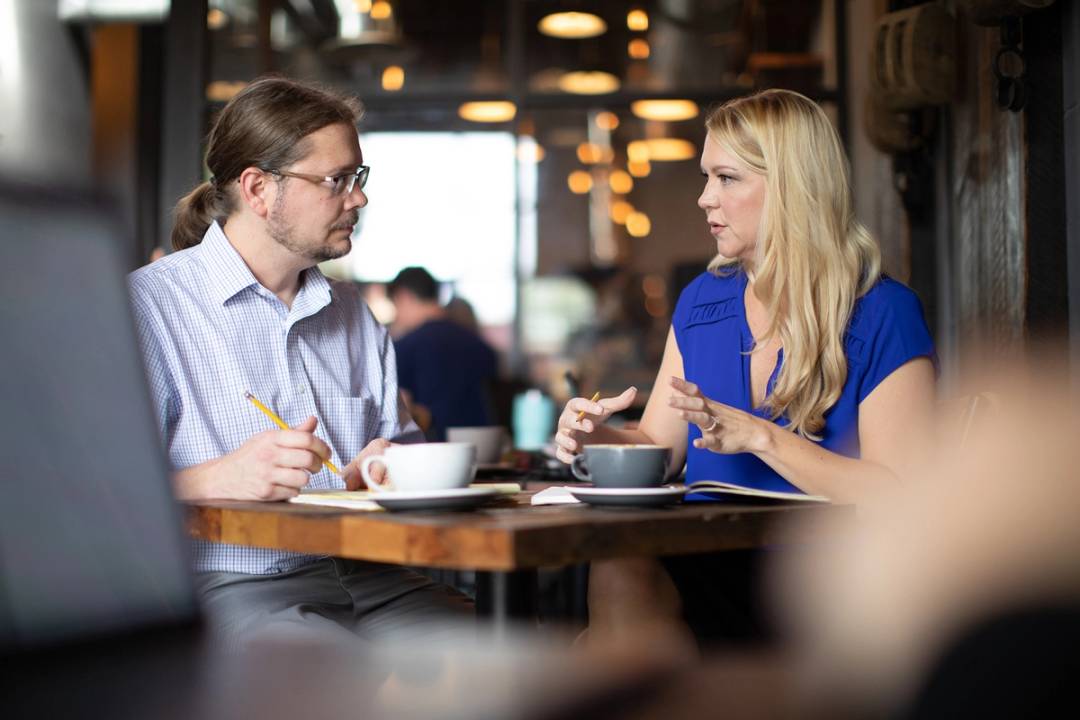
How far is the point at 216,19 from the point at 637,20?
317 centimetres

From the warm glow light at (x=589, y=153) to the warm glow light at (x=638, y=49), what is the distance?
8.81 ft

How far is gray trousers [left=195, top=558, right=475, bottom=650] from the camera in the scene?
1787 mm

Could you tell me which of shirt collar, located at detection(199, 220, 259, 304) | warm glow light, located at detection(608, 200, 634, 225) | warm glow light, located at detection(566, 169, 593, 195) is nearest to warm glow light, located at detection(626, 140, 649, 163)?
warm glow light, located at detection(566, 169, 593, 195)

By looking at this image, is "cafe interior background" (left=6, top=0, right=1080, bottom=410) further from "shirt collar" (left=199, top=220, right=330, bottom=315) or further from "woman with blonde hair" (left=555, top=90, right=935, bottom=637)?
"woman with blonde hair" (left=555, top=90, right=935, bottom=637)

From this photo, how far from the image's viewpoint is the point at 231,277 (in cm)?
211

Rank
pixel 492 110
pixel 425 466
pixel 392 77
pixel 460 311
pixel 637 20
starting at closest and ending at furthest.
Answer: pixel 425 466
pixel 460 311
pixel 492 110
pixel 637 20
pixel 392 77

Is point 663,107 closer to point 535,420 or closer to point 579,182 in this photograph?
point 535,420

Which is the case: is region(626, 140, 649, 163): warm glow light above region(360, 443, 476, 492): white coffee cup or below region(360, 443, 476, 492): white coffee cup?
above

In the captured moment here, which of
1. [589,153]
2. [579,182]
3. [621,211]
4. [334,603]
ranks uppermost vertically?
[589,153]

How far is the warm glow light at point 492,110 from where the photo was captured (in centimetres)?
717

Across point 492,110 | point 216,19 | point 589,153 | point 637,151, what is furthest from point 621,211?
point 216,19

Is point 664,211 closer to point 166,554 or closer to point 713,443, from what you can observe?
point 713,443

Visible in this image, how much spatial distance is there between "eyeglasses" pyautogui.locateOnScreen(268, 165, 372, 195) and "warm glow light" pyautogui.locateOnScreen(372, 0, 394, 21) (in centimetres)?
645

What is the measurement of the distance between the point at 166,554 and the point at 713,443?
94 centimetres
